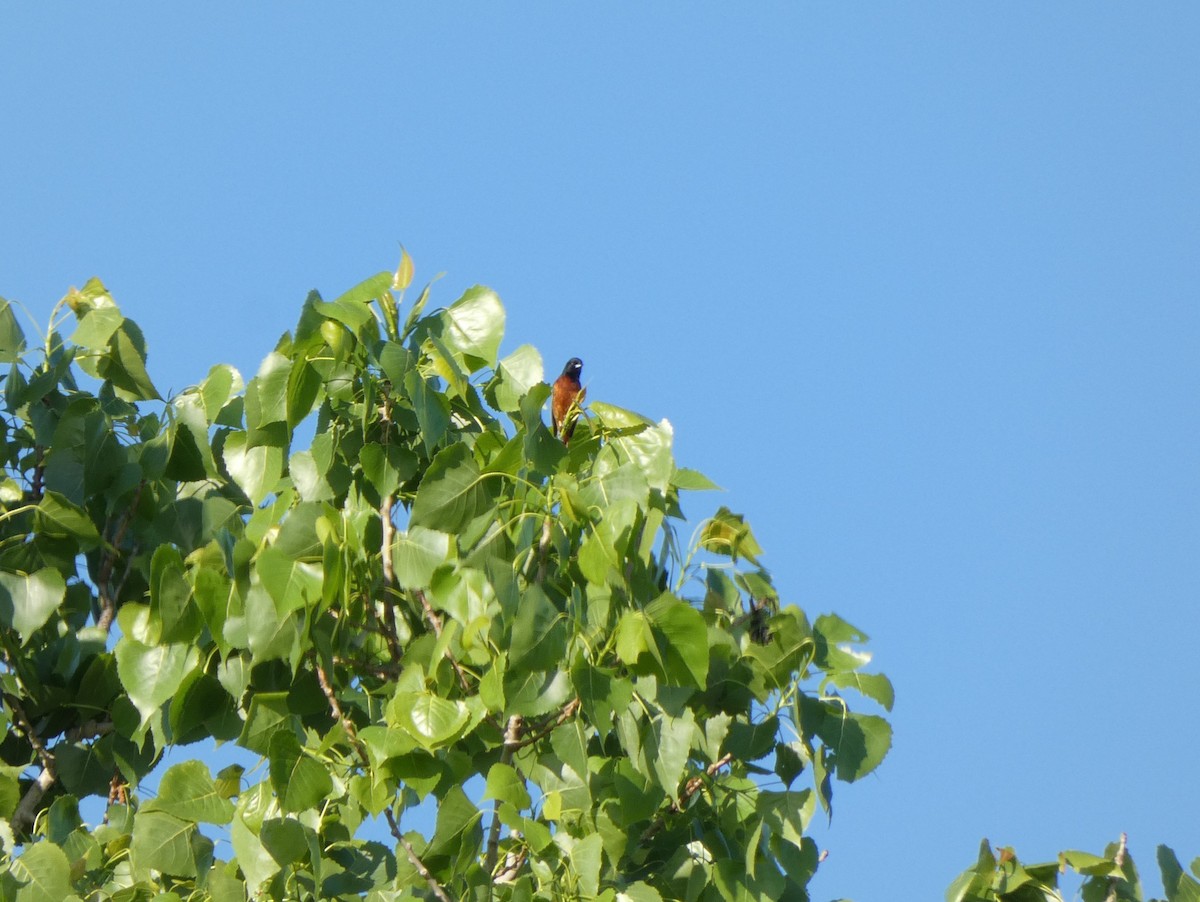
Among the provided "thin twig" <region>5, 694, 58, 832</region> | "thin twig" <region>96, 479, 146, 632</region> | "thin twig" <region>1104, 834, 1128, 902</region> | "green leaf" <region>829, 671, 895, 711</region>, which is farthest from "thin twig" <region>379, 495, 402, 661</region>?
"thin twig" <region>1104, 834, 1128, 902</region>

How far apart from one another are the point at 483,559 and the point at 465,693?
28 cm

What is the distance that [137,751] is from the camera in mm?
3320

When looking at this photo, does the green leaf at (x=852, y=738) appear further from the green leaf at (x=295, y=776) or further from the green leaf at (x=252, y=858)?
the green leaf at (x=252, y=858)

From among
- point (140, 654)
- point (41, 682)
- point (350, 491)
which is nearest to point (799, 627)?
point (350, 491)

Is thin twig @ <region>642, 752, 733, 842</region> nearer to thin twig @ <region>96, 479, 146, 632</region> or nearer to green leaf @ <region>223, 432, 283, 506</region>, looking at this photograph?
green leaf @ <region>223, 432, 283, 506</region>

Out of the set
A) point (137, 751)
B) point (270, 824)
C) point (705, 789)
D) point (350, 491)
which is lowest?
point (270, 824)

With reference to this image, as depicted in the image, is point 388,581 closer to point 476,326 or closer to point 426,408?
point 426,408

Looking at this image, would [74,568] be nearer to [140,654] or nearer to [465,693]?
[140,654]

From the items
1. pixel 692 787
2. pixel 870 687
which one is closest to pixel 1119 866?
pixel 870 687

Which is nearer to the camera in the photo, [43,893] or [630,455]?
[630,455]

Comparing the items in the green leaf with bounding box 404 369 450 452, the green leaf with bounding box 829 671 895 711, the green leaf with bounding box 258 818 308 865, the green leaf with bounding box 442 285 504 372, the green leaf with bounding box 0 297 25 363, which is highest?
the green leaf with bounding box 0 297 25 363

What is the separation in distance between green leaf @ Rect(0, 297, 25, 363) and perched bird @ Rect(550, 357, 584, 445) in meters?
1.35

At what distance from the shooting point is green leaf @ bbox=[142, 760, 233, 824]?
275 centimetres

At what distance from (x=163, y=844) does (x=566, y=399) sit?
3.39 metres
